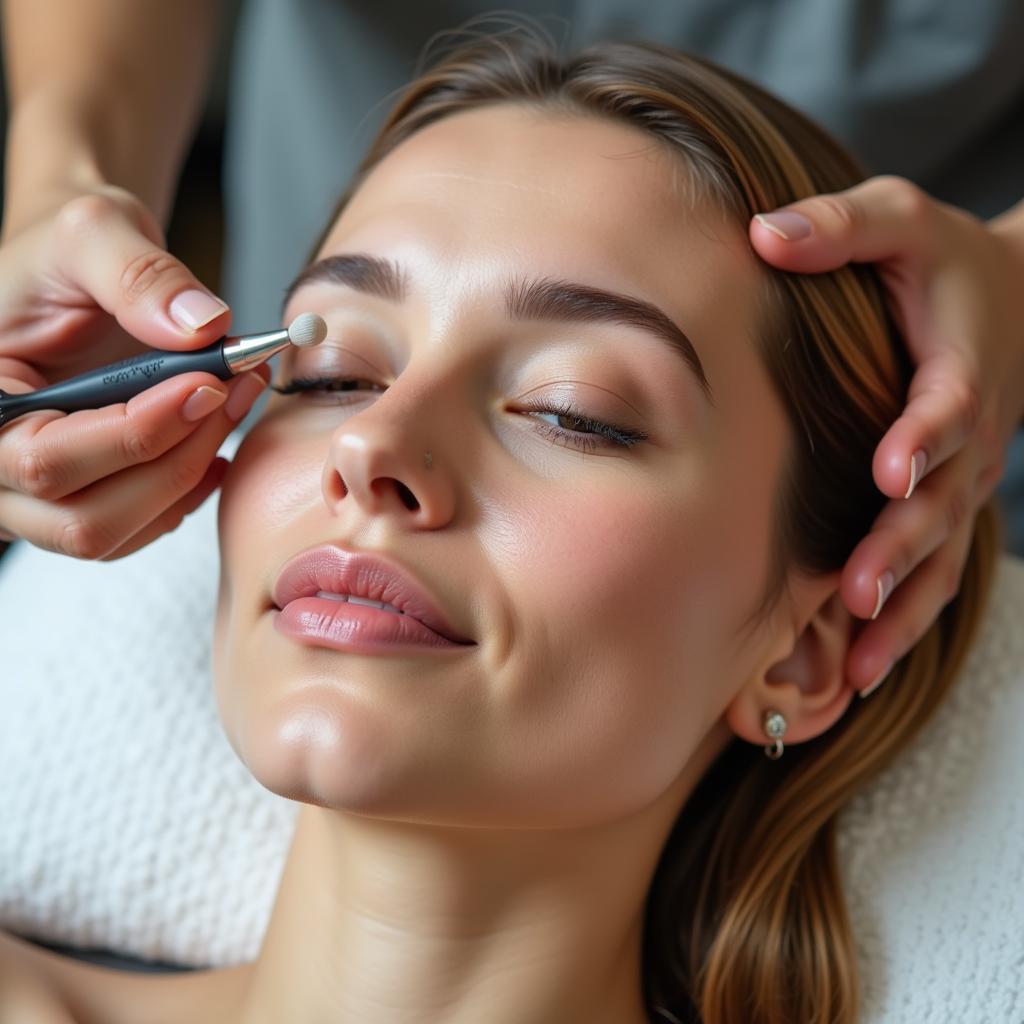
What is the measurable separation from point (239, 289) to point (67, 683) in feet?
2.82

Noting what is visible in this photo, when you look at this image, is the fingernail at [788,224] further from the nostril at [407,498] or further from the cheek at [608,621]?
the nostril at [407,498]

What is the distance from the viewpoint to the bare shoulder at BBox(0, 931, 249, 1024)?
1203 mm

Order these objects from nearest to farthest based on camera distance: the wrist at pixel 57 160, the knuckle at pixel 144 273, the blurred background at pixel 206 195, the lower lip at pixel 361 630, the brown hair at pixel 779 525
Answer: the lower lip at pixel 361 630, the knuckle at pixel 144 273, the brown hair at pixel 779 525, the wrist at pixel 57 160, the blurred background at pixel 206 195

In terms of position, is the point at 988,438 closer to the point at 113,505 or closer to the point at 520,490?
the point at 520,490

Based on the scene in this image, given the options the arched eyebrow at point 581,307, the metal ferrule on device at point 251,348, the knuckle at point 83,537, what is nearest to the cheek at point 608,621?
the arched eyebrow at point 581,307

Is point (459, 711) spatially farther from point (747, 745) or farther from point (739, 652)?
point (747, 745)

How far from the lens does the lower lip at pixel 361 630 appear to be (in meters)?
0.91

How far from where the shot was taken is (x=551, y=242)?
102 cm

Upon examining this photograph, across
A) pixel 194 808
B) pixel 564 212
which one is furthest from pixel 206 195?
pixel 564 212

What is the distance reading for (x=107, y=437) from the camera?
0.96 metres

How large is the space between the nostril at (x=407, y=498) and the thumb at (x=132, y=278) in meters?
0.20

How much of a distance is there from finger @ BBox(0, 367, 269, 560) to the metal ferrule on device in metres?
0.07

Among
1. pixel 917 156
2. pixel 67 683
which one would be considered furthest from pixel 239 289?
pixel 917 156

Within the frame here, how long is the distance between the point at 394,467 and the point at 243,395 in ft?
0.68
